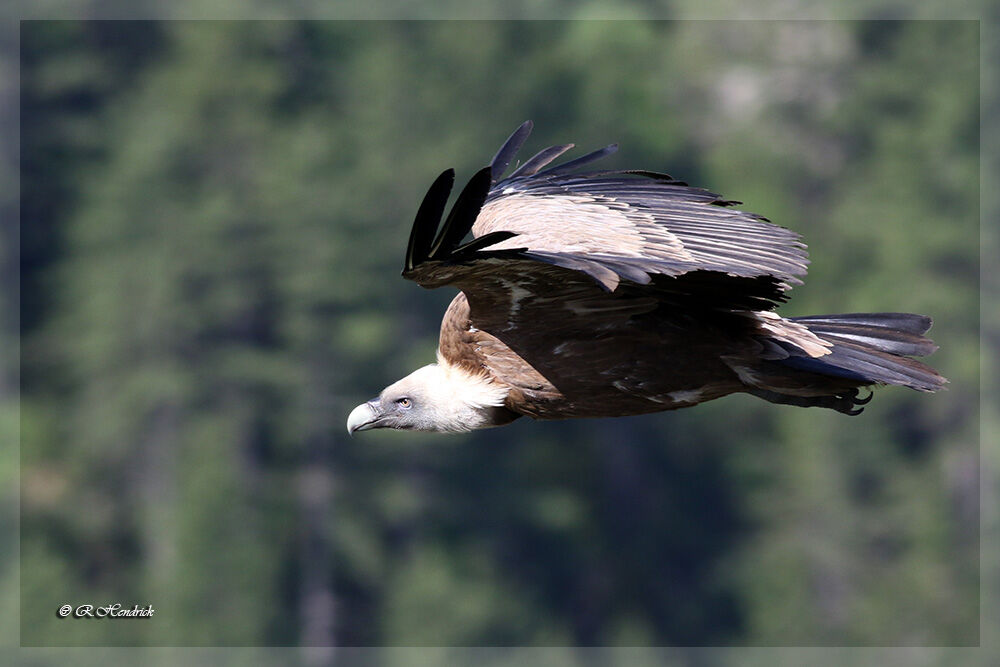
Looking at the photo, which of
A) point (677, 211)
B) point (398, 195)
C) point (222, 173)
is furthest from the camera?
point (222, 173)

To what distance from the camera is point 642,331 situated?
6621 millimetres

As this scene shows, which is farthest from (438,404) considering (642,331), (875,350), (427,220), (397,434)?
(397,434)

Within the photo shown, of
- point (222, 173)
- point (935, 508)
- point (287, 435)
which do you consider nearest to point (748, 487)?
point (935, 508)

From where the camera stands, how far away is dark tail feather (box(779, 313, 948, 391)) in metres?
6.70

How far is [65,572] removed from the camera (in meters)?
42.3

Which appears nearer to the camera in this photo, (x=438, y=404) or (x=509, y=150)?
(x=438, y=404)

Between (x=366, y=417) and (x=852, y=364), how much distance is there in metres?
2.09

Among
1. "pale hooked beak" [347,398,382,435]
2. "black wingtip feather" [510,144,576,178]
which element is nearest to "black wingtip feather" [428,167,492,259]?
"pale hooked beak" [347,398,382,435]

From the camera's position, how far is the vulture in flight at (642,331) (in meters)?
6.30

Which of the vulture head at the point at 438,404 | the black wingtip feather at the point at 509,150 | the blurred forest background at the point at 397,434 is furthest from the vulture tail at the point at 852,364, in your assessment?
the blurred forest background at the point at 397,434

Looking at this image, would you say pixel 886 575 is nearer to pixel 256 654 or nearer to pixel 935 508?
pixel 935 508

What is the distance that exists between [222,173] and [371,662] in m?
13.5

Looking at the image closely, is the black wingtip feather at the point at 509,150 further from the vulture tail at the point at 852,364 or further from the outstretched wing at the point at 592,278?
the vulture tail at the point at 852,364

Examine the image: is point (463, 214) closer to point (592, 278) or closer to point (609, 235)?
point (592, 278)
